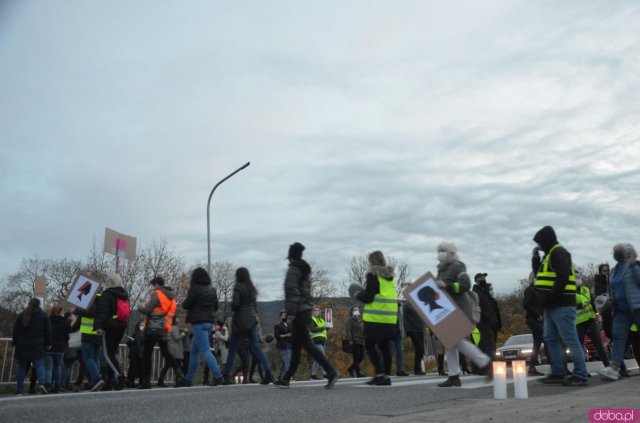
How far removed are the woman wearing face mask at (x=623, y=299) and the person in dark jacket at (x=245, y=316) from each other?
17.5ft

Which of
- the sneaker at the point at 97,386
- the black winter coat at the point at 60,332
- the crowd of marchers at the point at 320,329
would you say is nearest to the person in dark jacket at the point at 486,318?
the crowd of marchers at the point at 320,329

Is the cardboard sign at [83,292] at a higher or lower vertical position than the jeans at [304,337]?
higher

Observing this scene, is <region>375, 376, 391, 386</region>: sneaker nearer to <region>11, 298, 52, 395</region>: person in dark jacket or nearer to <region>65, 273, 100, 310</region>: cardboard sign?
<region>65, 273, 100, 310</region>: cardboard sign

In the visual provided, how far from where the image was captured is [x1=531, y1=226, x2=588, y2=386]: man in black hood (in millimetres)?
8516

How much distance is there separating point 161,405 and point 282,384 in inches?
116

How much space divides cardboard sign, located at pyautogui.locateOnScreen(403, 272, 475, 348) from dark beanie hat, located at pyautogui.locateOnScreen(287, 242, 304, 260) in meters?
1.80

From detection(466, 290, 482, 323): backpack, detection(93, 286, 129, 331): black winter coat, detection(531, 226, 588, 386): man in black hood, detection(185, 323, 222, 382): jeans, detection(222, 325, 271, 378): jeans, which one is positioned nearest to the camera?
detection(531, 226, 588, 386): man in black hood

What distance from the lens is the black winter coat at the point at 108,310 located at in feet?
Result: 36.3

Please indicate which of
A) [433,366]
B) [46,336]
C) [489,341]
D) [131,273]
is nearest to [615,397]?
[489,341]

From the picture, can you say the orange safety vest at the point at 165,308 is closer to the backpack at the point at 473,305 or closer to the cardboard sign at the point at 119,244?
the backpack at the point at 473,305

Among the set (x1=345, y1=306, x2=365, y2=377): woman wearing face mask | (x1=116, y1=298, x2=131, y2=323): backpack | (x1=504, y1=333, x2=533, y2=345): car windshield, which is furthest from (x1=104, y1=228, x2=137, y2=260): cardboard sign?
(x1=504, y1=333, x2=533, y2=345): car windshield

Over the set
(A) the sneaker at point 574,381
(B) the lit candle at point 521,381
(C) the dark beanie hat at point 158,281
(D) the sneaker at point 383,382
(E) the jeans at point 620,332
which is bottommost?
(D) the sneaker at point 383,382

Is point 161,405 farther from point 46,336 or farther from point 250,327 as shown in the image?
point 46,336

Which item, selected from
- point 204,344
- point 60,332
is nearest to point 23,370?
point 60,332
